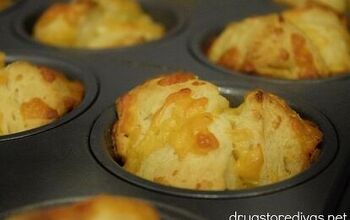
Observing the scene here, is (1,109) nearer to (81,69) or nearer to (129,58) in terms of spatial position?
(81,69)

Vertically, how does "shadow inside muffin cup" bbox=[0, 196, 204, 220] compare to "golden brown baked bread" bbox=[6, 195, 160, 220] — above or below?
below

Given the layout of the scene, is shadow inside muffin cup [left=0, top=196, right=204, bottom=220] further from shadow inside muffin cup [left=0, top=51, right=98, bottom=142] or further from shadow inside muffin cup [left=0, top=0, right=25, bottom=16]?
shadow inside muffin cup [left=0, top=0, right=25, bottom=16]

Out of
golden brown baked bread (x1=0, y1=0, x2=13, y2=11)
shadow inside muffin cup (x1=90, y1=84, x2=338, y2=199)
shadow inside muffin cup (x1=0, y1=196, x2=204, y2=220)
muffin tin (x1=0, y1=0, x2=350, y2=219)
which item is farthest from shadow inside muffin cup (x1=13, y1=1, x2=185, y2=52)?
shadow inside muffin cup (x1=0, y1=196, x2=204, y2=220)

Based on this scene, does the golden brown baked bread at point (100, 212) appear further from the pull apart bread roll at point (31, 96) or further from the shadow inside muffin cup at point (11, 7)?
the shadow inside muffin cup at point (11, 7)

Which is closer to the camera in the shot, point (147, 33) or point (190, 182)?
point (190, 182)

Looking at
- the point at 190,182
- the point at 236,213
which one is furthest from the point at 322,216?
the point at 190,182

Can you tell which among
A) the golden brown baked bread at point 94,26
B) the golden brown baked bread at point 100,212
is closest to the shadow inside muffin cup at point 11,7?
the golden brown baked bread at point 94,26

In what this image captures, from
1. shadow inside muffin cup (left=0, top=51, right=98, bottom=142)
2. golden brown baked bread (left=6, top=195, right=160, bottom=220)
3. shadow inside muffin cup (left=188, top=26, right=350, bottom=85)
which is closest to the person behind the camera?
golden brown baked bread (left=6, top=195, right=160, bottom=220)
